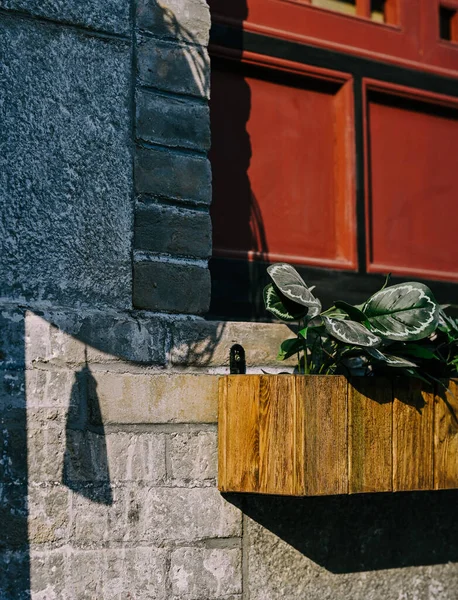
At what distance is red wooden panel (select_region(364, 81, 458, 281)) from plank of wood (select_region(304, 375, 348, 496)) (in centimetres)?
114

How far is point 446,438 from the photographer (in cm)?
346

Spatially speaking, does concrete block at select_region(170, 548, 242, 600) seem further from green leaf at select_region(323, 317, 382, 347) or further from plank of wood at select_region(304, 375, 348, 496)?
green leaf at select_region(323, 317, 382, 347)

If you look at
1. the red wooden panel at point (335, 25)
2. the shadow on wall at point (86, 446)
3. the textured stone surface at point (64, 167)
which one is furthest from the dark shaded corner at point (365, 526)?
the red wooden panel at point (335, 25)

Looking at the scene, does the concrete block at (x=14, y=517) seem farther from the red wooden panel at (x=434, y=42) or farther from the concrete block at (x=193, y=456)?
the red wooden panel at (x=434, y=42)

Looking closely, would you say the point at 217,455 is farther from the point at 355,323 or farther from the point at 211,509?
the point at 355,323

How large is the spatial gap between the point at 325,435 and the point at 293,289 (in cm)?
52

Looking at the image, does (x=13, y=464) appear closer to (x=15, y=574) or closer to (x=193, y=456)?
(x=15, y=574)

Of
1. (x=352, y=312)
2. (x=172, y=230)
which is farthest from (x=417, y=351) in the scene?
(x=172, y=230)

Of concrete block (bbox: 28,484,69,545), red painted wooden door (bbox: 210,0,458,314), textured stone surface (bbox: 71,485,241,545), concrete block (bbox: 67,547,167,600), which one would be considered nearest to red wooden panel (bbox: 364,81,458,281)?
red painted wooden door (bbox: 210,0,458,314)

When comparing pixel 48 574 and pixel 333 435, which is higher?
pixel 333 435

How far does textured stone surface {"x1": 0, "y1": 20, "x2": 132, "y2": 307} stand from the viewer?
10.5 ft

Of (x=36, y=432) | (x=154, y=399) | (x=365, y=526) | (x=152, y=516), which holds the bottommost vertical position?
(x=365, y=526)

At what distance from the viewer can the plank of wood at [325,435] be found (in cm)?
314

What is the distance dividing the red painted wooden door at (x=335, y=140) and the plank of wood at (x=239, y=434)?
567 millimetres
